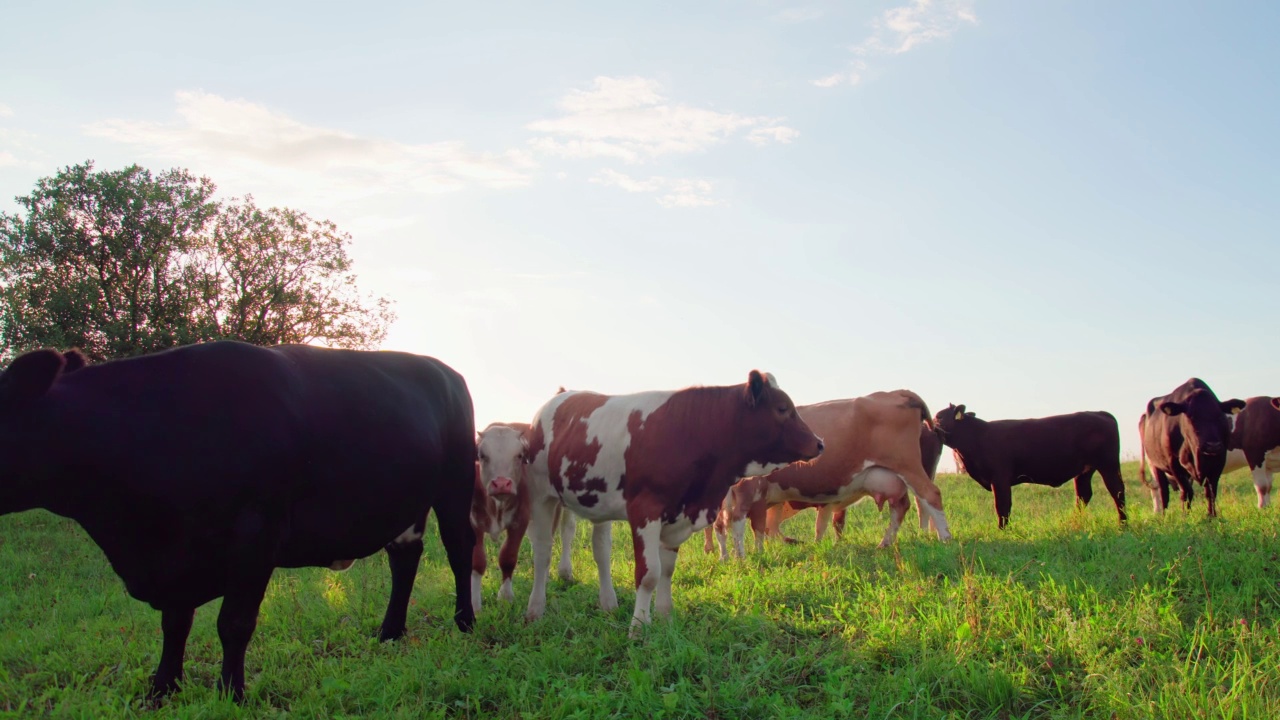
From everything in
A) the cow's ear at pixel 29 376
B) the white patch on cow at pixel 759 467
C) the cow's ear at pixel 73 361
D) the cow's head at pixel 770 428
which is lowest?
the white patch on cow at pixel 759 467

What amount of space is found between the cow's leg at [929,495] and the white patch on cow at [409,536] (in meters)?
6.65

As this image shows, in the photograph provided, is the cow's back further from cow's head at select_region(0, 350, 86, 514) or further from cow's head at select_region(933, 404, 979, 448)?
cow's head at select_region(933, 404, 979, 448)

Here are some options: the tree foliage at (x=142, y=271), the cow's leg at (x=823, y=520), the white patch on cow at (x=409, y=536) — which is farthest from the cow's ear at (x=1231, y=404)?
the tree foliage at (x=142, y=271)

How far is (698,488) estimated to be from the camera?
7.64 m

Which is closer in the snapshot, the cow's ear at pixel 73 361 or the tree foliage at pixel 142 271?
the cow's ear at pixel 73 361

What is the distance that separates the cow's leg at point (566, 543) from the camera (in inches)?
392

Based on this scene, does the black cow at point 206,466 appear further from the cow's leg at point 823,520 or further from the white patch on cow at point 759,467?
the cow's leg at point 823,520

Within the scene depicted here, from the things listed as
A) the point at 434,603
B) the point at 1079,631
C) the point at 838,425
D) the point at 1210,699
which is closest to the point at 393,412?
the point at 434,603

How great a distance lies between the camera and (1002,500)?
12352 mm

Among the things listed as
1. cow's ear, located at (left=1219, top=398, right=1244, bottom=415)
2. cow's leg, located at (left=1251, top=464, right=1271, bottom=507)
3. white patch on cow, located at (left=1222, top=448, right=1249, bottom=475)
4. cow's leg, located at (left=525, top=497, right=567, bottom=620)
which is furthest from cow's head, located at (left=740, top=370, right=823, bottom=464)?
white patch on cow, located at (left=1222, top=448, right=1249, bottom=475)

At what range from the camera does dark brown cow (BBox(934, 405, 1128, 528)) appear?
40.5 ft

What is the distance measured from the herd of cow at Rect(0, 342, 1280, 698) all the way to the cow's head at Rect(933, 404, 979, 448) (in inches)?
53.2

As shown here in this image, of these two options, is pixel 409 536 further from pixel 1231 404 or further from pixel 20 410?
pixel 1231 404

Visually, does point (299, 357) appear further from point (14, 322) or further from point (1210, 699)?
point (14, 322)
